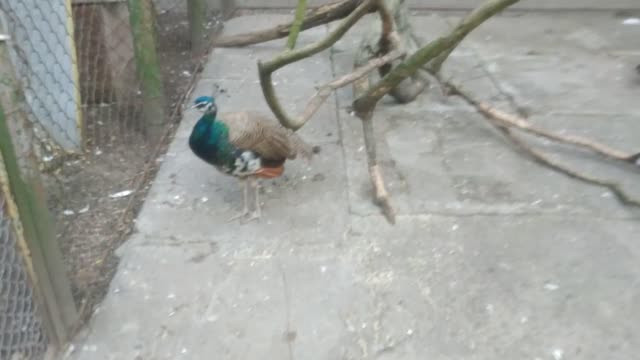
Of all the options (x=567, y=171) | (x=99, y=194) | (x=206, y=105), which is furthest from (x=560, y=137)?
(x=99, y=194)

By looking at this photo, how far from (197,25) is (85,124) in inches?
56.2

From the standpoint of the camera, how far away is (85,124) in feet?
12.9

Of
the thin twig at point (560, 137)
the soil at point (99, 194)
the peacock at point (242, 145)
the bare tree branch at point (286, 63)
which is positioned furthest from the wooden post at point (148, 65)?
the thin twig at point (560, 137)

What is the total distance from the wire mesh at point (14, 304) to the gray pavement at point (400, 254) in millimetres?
210

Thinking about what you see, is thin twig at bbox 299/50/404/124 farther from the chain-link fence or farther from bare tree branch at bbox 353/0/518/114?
the chain-link fence

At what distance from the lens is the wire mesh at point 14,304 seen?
2.01m

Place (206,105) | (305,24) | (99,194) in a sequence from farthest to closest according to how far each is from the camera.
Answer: (305,24)
(99,194)
(206,105)

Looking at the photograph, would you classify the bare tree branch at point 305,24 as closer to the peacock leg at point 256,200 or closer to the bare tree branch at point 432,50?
the bare tree branch at point 432,50

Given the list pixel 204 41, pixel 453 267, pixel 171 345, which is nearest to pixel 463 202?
pixel 453 267

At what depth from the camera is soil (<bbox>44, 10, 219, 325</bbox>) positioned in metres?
2.77

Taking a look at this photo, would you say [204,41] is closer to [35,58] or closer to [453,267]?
[35,58]

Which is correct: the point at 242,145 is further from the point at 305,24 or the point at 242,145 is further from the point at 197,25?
the point at 197,25

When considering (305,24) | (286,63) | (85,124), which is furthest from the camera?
(305,24)

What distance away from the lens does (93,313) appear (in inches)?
99.3
